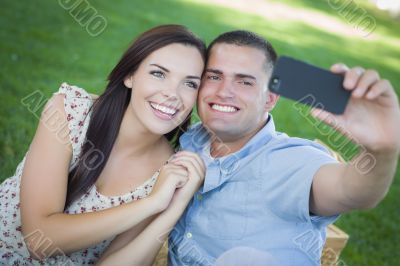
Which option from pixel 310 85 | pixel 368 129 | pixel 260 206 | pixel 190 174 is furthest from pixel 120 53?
pixel 368 129

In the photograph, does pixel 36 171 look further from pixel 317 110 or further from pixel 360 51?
pixel 360 51

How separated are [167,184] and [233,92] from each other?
530 millimetres

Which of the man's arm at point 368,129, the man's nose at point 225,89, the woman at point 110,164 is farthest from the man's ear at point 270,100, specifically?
the man's arm at point 368,129

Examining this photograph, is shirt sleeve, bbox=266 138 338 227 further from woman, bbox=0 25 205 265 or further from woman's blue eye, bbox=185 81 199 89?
woman's blue eye, bbox=185 81 199 89

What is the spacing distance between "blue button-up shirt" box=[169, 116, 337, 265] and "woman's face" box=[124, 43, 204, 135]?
0.29 meters

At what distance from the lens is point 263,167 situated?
82.0 inches

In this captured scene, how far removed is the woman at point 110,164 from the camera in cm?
212

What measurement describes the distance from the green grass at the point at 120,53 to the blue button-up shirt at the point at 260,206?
196 cm

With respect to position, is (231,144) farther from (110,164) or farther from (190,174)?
(110,164)

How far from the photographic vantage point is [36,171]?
217 cm

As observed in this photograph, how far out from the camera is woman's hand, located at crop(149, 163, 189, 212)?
211cm

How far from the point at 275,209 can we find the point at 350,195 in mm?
440

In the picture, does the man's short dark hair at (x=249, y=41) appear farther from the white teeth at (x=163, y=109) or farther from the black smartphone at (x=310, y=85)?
the black smartphone at (x=310, y=85)

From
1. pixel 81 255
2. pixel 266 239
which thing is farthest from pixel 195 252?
pixel 81 255
